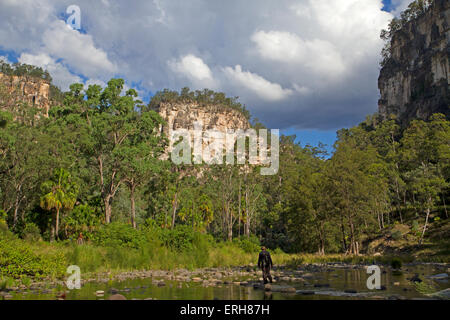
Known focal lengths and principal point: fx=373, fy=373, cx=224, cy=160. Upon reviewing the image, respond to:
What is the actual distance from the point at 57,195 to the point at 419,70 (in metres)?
89.8

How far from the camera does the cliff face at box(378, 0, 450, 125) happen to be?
263ft

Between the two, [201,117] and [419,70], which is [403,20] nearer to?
[419,70]

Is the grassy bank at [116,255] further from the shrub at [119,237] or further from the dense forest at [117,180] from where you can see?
the dense forest at [117,180]

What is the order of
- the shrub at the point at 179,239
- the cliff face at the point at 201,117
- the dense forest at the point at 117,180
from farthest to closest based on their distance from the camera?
the cliff face at the point at 201,117, the dense forest at the point at 117,180, the shrub at the point at 179,239

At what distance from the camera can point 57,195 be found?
93.0ft

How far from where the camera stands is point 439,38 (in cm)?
8506

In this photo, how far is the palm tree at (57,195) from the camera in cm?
2795

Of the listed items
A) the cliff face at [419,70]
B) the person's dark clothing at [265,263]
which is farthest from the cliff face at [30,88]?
the person's dark clothing at [265,263]

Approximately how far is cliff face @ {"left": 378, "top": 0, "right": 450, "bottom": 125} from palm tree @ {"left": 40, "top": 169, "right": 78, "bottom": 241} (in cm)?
7167

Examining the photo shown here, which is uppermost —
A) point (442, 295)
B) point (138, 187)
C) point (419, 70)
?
point (419, 70)

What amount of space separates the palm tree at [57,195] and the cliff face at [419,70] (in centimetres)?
7167

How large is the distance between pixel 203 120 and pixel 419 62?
67889mm

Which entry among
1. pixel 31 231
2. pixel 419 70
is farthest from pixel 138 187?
pixel 419 70
